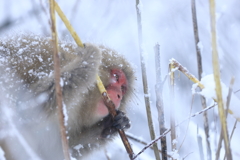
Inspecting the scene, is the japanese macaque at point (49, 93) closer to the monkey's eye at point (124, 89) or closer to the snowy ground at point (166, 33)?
the monkey's eye at point (124, 89)

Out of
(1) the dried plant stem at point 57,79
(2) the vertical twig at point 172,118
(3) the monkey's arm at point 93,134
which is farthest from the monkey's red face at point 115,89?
(1) the dried plant stem at point 57,79

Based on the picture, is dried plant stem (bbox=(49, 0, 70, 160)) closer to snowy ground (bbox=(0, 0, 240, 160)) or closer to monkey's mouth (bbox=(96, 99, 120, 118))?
monkey's mouth (bbox=(96, 99, 120, 118))

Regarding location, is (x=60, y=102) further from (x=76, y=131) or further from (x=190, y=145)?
(x=190, y=145)

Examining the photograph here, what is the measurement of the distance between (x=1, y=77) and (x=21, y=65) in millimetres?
163

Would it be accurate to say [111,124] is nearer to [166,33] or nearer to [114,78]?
[114,78]

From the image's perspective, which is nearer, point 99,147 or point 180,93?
point 99,147

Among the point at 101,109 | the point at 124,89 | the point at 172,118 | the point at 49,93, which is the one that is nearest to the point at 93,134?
the point at 101,109

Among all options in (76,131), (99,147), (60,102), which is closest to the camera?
(60,102)

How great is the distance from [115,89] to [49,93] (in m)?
0.54

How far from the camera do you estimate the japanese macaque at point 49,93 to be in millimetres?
1838

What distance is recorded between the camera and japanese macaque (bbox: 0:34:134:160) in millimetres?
1838

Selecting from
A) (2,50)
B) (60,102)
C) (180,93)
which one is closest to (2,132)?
(2,50)

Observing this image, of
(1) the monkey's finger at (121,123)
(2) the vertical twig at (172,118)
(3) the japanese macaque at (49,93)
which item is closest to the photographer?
(2) the vertical twig at (172,118)

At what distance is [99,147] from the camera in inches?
100
